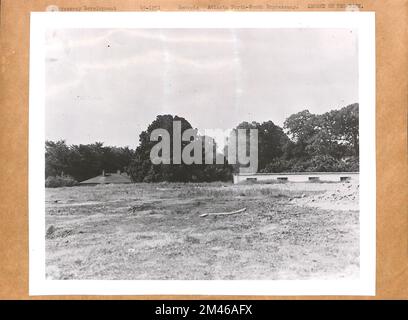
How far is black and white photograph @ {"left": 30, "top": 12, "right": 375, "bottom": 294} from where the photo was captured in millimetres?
2316

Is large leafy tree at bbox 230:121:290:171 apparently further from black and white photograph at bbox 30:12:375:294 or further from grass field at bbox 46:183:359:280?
grass field at bbox 46:183:359:280

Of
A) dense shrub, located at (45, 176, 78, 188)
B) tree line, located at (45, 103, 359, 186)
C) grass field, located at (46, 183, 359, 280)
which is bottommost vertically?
grass field, located at (46, 183, 359, 280)

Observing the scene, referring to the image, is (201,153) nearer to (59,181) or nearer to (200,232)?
(200,232)

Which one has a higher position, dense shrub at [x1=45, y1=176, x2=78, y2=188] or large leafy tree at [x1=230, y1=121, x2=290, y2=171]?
large leafy tree at [x1=230, y1=121, x2=290, y2=171]

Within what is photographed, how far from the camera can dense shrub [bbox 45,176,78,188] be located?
2.36 meters

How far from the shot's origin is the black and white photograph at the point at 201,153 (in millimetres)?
2316

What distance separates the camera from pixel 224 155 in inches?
93.1

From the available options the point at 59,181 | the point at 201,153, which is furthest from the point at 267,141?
the point at 59,181

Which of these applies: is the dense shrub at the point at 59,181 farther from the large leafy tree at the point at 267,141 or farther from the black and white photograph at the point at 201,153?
the large leafy tree at the point at 267,141

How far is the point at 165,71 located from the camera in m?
2.32

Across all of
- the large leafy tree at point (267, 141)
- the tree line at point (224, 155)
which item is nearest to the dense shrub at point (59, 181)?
the tree line at point (224, 155)

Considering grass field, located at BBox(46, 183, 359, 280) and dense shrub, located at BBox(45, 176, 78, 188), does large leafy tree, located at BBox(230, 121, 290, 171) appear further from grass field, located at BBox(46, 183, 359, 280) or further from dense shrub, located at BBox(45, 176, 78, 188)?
dense shrub, located at BBox(45, 176, 78, 188)

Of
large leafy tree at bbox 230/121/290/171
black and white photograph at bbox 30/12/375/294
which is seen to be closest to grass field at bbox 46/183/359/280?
black and white photograph at bbox 30/12/375/294
